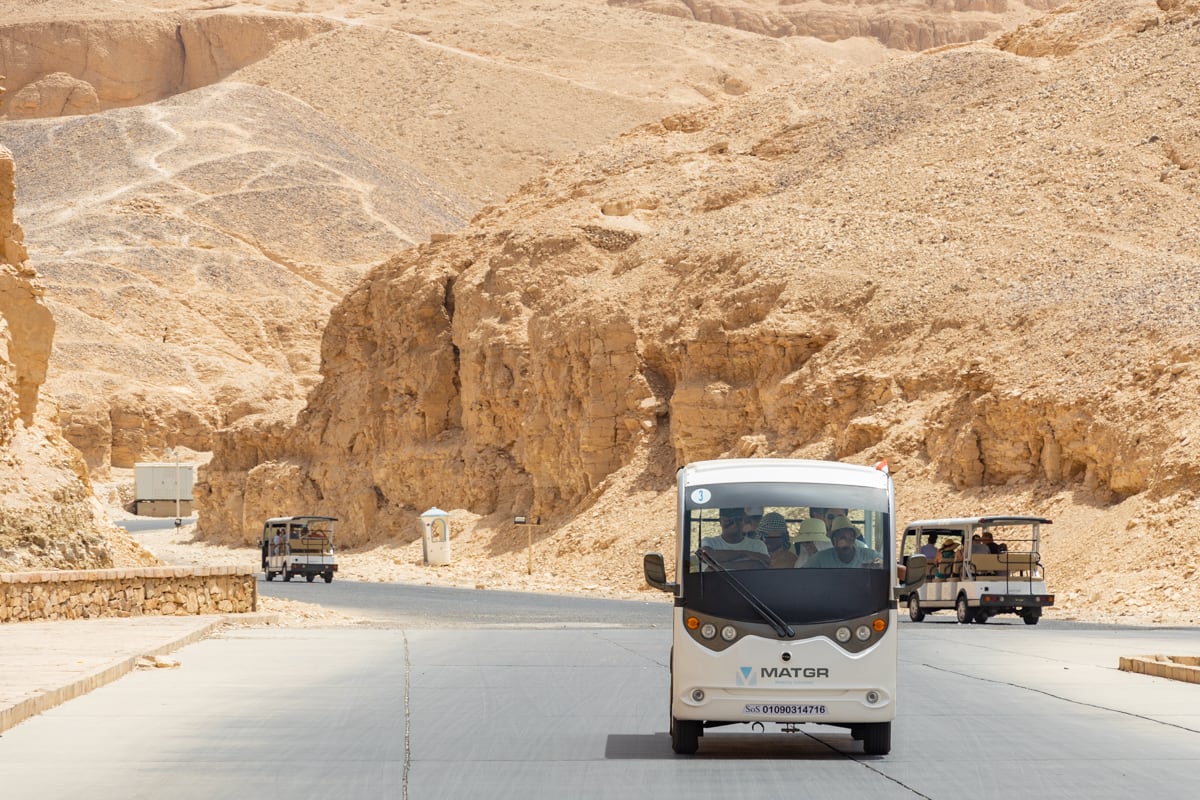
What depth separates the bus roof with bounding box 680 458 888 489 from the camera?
36.8 ft

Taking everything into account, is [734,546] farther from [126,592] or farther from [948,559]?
[948,559]

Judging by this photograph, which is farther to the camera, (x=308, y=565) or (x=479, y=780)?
(x=308, y=565)

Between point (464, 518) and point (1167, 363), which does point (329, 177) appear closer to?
point (464, 518)

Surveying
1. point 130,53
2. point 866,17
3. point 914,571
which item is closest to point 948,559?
point 914,571

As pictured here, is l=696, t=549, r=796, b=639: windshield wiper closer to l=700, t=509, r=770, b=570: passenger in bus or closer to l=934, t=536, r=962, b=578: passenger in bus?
Result: l=700, t=509, r=770, b=570: passenger in bus

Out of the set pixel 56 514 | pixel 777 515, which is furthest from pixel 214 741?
pixel 56 514

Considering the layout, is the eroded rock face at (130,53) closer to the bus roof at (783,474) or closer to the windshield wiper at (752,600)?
the bus roof at (783,474)

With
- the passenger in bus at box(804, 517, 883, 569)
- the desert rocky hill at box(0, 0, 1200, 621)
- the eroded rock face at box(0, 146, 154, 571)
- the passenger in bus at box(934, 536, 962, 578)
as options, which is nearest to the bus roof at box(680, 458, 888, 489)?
the passenger in bus at box(804, 517, 883, 569)

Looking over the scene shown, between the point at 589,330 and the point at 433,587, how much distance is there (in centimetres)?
1040

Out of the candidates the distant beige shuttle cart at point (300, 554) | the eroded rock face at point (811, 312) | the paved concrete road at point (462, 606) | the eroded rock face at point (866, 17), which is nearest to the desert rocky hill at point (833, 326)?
the eroded rock face at point (811, 312)

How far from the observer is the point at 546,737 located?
11.9 meters

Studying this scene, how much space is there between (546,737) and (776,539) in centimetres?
226

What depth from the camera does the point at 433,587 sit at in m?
43.7

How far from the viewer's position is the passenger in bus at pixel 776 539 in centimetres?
1104
